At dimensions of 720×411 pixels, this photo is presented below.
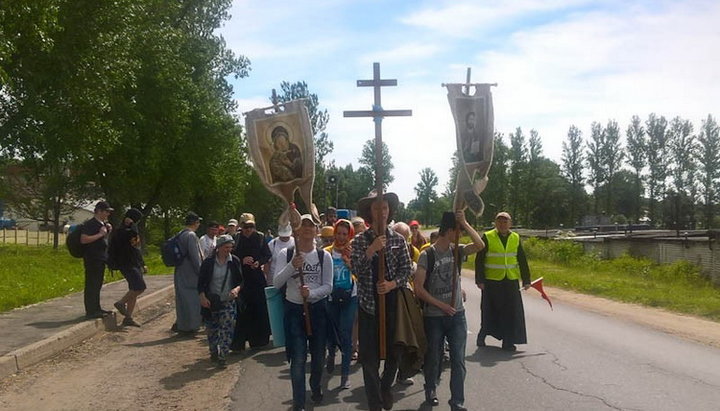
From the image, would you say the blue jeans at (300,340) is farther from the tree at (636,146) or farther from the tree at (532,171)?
the tree at (636,146)

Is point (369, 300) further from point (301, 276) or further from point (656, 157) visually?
point (656, 157)

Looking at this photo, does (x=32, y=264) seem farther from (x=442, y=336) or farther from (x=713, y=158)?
(x=713, y=158)

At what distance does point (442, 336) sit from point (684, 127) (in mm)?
90156

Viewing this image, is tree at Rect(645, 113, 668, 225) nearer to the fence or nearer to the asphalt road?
the fence

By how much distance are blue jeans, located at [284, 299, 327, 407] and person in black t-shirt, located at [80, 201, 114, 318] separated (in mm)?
5589

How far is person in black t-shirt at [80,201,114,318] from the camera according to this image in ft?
37.2

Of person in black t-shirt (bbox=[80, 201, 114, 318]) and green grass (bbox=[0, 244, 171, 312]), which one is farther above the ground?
person in black t-shirt (bbox=[80, 201, 114, 318])

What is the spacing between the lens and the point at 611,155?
300 feet

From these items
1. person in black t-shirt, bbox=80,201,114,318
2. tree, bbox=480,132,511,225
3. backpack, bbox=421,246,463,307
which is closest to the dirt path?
person in black t-shirt, bbox=80,201,114,318

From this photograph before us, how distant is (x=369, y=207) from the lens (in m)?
6.36

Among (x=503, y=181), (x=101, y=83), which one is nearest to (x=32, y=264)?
(x=101, y=83)

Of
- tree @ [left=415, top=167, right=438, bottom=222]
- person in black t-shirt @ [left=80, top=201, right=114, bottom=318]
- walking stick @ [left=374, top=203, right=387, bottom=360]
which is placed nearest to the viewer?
walking stick @ [left=374, top=203, right=387, bottom=360]

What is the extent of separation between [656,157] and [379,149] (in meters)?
90.2

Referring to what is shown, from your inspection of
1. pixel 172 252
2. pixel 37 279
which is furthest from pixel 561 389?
pixel 37 279
